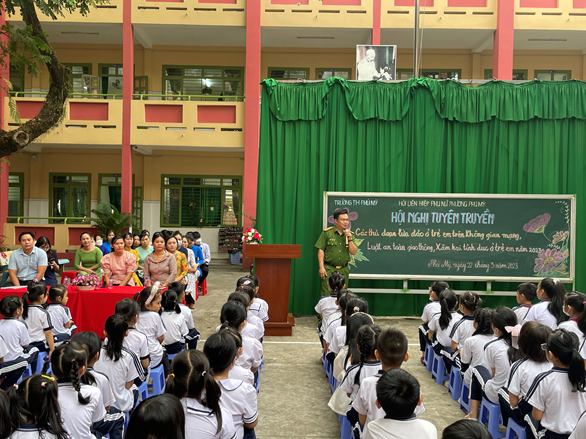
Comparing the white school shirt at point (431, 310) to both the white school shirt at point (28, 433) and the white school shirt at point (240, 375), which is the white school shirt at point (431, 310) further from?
the white school shirt at point (28, 433)

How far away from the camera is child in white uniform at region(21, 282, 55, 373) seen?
154 inches

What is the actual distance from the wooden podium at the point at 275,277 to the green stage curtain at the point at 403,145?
3.32 ft

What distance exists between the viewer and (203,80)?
45.9ft

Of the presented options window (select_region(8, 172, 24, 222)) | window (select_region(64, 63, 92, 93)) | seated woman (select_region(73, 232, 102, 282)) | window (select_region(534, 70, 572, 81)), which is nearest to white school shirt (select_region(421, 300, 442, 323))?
seated woman (select_region(73, 232, 102, 282))

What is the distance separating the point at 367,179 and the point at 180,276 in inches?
115

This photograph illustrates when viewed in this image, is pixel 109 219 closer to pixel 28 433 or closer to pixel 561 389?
pixel 28 433

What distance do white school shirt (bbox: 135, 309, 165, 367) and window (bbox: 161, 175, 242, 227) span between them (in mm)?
10735

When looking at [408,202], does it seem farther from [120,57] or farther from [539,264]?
[120,57]

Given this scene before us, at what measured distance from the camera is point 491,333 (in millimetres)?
3336

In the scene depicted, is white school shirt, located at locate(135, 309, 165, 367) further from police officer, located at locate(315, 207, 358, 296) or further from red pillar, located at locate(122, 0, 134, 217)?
red pillar, located at locate(122, 0, 134, 217)

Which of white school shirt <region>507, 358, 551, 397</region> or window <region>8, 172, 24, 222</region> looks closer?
white school shirt <region>507, 358, 551, 397</region>

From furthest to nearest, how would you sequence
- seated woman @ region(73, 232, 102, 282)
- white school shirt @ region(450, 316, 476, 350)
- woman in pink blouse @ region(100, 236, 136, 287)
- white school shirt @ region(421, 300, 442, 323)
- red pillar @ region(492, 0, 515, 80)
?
red pillar @ region(492, 0, 515, 80), seated woman @ region(73, 232, 102, 282), woman in pink blouse @ region(100, 236, 136, 287), white school shirt @ region(421, 300, 442, 323), white school shirt @ region(450, 316, 476, 350)

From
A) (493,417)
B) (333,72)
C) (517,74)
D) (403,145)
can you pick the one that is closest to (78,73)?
(333,72)

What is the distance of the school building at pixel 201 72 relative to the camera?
11.9 meters
